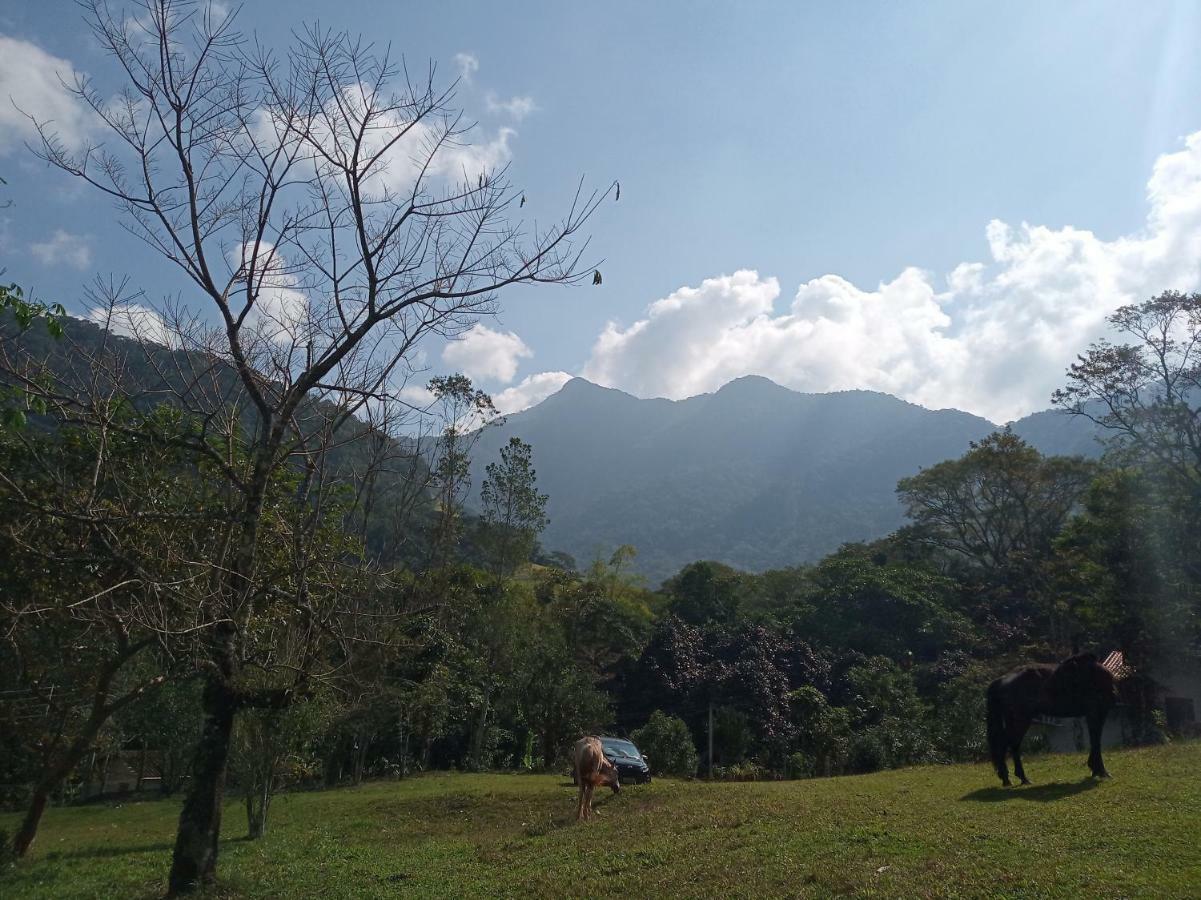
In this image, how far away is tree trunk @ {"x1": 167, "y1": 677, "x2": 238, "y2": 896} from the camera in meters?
8.17

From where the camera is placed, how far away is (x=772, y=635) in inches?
1270

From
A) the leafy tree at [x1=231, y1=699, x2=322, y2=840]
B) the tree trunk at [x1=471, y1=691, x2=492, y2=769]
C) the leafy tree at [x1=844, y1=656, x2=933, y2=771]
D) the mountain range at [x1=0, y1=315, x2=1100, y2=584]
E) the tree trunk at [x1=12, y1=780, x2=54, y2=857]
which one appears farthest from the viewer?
the mountain range at [x1=0, y1=315, x2=1100, y2=584]

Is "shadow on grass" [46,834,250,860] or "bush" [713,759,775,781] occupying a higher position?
"bush" [713,759,775,781]

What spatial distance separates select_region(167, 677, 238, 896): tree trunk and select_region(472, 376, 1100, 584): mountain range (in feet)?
290

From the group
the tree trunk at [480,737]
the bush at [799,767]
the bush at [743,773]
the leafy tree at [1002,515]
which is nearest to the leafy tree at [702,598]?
the leafy tree at [1002,515]

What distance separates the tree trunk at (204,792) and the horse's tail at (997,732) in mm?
10292

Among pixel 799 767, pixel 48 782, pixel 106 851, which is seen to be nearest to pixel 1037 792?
pixel 48 782

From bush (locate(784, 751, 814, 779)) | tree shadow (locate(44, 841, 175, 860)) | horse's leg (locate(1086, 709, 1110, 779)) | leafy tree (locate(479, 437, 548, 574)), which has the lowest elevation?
tree shadow (locate(44, 841, 175, 860))

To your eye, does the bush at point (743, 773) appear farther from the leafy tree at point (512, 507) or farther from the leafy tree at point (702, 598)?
the leafy tree at point (702, 598)

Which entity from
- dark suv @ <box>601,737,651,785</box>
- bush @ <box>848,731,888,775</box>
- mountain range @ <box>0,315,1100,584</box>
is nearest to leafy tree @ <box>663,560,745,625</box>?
bush @ <box>848,731,888,775</box>

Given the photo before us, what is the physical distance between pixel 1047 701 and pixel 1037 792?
1372 mm

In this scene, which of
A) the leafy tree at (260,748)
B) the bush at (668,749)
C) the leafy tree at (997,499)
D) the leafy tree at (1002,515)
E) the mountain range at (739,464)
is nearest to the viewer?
the leafy tree at (260,748)

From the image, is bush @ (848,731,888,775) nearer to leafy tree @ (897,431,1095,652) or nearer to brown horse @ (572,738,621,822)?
brown horse @ (572,738,621,822)

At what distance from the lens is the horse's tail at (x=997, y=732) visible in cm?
1179
